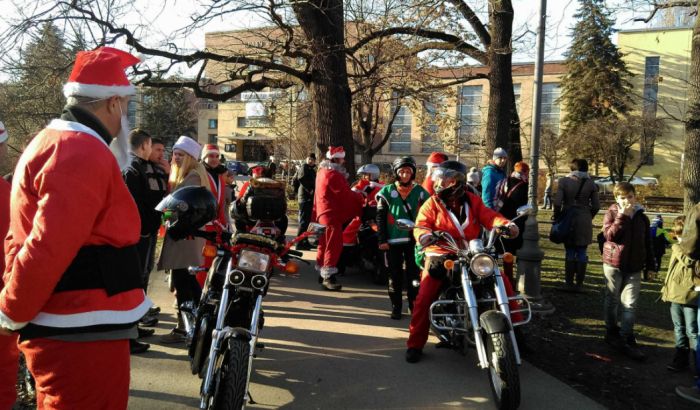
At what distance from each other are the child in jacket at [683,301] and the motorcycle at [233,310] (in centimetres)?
334

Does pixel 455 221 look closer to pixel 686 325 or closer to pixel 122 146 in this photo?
pixel 686 325

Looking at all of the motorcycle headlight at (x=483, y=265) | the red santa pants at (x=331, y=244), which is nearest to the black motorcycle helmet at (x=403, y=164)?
the red santa pants at (x=331, y=244)

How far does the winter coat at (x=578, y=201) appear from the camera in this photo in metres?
7.86

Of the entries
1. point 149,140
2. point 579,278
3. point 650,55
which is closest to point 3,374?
point 149,140


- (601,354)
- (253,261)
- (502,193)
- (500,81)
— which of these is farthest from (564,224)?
(253,261)

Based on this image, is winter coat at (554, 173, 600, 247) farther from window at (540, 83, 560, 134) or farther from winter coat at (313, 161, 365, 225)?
window at (540, 83, 560, 134)

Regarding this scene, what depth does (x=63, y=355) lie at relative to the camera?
6.81 ft

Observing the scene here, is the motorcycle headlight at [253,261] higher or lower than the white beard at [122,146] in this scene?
lower

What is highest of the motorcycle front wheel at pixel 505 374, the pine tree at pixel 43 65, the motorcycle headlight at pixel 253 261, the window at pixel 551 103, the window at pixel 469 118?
the window at pixel 551 103

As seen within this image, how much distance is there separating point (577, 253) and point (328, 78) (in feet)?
17.1

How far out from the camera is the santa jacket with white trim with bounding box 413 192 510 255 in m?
4.82

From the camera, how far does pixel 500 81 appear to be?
11.5 metres

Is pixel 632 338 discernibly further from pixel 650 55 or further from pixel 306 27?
pixel 650 55

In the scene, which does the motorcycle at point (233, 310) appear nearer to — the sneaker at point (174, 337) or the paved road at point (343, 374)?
the paved road at point (343, 374)
